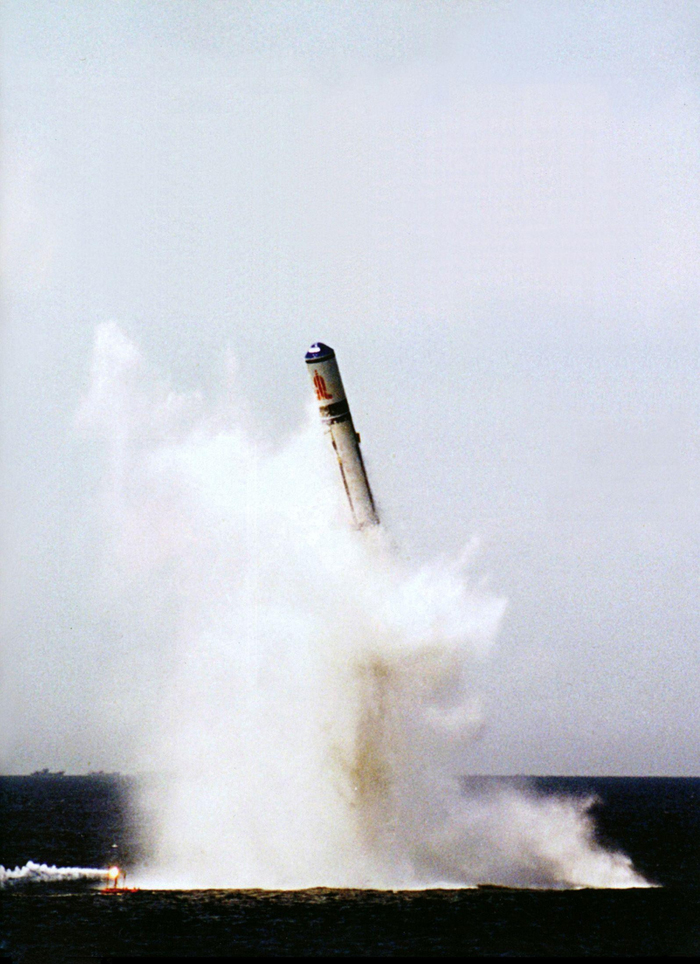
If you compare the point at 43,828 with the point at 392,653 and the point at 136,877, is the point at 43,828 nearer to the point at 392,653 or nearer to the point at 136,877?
the point at 136,877

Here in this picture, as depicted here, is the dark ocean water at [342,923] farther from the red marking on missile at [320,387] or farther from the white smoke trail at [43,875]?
the red marking on missile at [320,387]

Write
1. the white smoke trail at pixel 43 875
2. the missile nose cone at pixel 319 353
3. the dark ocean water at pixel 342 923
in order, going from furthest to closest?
the white smoke trail at pixel 43 875
the missile nose cone at pixel 319 353
the dark ocean water at pixel 342 923

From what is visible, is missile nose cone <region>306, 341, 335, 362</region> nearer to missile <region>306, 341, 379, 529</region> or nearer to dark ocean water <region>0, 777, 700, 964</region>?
missile <region>306, 341, 379, 529</region>

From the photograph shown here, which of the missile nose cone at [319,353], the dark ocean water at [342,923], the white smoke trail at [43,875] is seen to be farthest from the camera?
the white smoke trail at [43,875]

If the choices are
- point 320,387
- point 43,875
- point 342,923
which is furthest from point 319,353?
point 43,875

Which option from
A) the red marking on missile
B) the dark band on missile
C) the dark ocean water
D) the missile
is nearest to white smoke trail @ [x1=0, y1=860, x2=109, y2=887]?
the dark ocean water

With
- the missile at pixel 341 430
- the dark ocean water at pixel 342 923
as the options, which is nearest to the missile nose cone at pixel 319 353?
the missile at pixel 341 430
